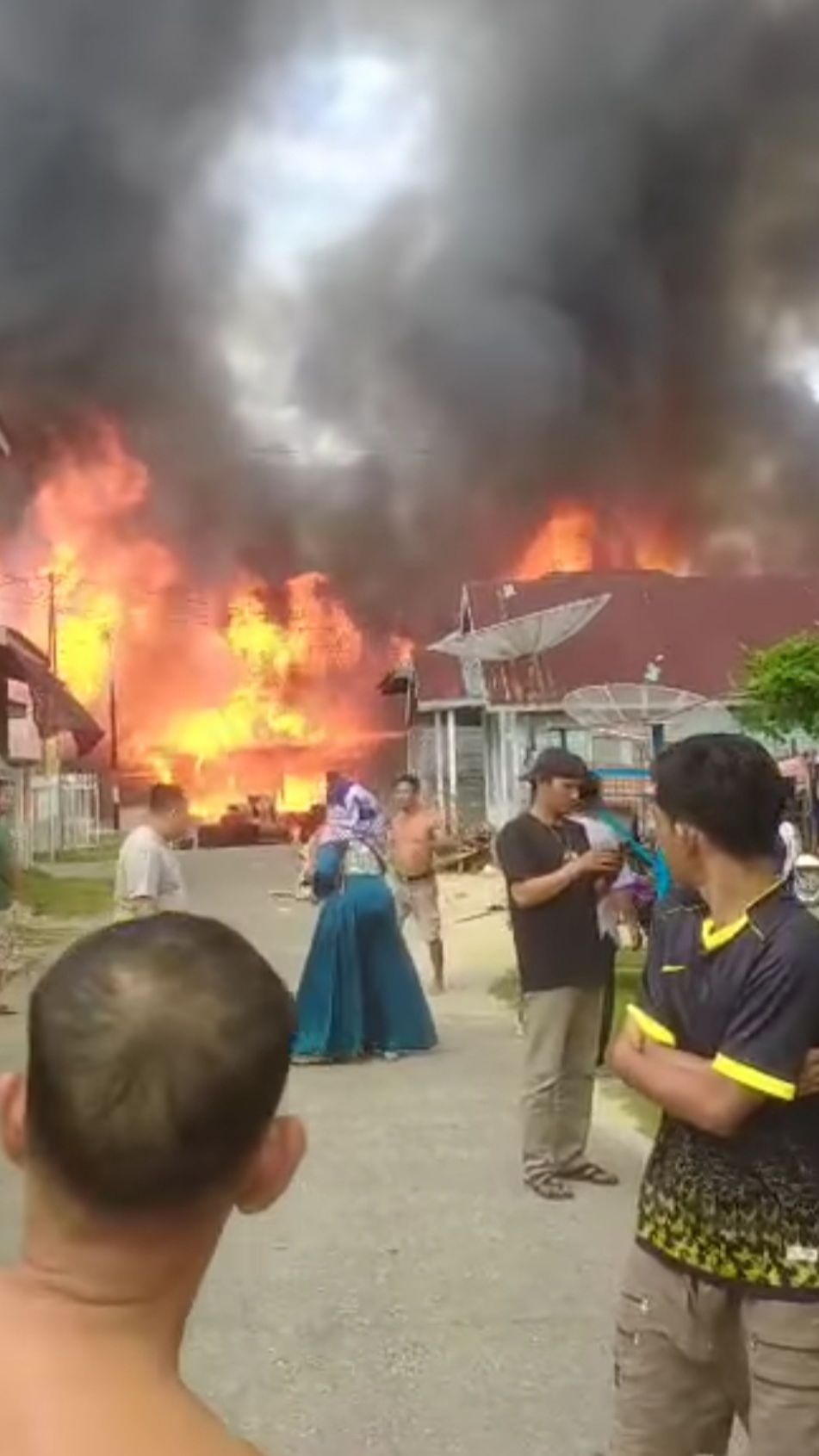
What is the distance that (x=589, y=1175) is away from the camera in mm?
6512

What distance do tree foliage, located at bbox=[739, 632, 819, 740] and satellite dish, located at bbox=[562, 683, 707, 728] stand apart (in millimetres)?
608

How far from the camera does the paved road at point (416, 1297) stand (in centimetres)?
421

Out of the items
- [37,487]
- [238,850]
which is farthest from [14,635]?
[37,487]

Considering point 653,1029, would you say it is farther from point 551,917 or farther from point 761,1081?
point 551,917

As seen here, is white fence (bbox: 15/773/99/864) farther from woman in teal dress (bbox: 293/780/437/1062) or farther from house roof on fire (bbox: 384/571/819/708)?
woman in teal dress (bbox: 293/780/437/1062)

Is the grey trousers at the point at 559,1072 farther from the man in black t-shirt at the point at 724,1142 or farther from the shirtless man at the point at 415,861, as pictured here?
the shirtless man at the point at 415,861

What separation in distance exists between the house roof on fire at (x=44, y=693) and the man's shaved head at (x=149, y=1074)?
27003mm

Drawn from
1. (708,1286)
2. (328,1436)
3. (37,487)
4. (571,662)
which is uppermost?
(37,487)

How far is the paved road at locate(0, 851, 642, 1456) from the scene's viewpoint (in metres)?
4.21

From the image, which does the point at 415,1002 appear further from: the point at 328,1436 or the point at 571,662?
the point at 571,662

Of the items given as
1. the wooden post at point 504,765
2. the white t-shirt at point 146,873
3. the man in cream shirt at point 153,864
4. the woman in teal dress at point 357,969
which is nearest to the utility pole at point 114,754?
the wooden post at point 504,765

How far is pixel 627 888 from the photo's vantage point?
12508mm

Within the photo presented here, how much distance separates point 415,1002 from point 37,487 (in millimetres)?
55593

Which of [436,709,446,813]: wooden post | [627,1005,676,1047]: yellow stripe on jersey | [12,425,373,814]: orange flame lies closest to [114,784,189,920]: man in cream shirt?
[627,1005,676,1047]: yellow stripe on jersey
